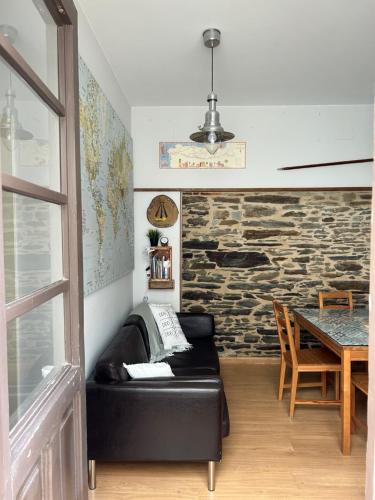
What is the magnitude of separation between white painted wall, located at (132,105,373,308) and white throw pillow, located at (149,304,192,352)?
0.90m

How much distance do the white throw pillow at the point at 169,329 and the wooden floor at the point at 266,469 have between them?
2.70 ft

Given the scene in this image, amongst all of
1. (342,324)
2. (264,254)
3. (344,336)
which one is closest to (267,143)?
(264,254)

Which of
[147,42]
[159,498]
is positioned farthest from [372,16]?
[159,498]

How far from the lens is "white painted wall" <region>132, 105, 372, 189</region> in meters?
4.25

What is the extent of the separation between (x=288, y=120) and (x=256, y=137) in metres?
0.43

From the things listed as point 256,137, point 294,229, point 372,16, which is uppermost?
point 372,16

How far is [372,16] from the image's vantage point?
2.46m

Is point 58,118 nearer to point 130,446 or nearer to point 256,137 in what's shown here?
point 130,446

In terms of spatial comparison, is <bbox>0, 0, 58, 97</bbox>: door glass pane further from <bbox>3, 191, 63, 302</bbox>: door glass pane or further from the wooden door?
<bbox>3, 191, 63, 302</bbox>: door glass pane

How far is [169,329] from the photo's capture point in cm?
361

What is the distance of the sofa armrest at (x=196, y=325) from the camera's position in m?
3.95

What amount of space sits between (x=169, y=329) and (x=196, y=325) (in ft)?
1.50

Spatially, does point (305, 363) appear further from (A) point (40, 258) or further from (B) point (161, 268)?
(A) point (40, 258)

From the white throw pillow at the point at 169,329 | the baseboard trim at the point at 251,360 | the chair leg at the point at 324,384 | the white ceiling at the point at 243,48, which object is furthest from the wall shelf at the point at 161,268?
the chair leg at the point at 324,384
